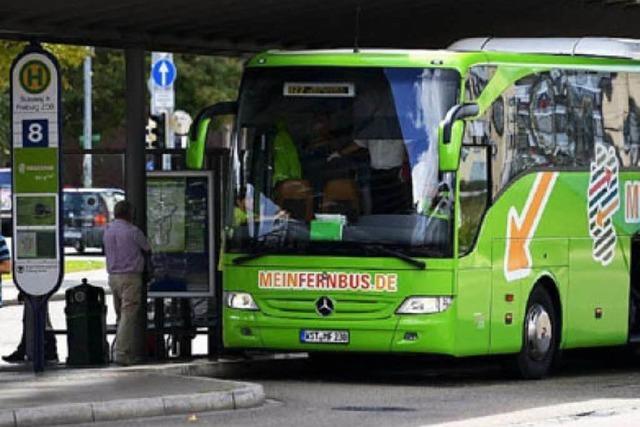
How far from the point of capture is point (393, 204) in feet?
63.5

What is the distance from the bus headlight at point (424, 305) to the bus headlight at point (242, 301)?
4.79ft

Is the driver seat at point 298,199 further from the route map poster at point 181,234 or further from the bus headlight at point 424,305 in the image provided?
the route map poster at point 181,234

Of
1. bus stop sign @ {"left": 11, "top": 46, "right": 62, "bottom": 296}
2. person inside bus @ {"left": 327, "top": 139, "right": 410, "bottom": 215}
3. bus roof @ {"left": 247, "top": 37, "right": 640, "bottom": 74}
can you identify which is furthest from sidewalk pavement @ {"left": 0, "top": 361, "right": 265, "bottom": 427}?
bus roof @ {"left": 247, "top": 37, "right": 640, "bottom": 74}

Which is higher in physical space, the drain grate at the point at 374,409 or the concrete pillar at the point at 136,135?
the concrete pillar at the point at 136,135

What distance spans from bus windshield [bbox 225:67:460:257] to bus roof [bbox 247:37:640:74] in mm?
89

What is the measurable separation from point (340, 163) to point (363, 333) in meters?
1.63

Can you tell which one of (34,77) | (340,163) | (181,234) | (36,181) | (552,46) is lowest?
(181,234)

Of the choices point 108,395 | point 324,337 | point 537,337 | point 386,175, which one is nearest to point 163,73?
point 537,337

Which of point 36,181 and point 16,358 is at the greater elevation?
point 36,181

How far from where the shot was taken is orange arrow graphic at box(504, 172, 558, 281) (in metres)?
20.2

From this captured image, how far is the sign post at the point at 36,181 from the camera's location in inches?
761

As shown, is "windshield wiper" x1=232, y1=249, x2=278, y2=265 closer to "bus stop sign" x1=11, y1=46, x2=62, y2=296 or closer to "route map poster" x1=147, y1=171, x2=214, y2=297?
"route map poster" x1=147, y1=171, x2=214, y2=297

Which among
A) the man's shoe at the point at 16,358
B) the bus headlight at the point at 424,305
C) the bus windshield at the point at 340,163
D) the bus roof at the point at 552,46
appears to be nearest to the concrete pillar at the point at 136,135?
the bus windshield at the point at 340,163

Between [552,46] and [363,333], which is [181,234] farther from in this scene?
[552,46]
